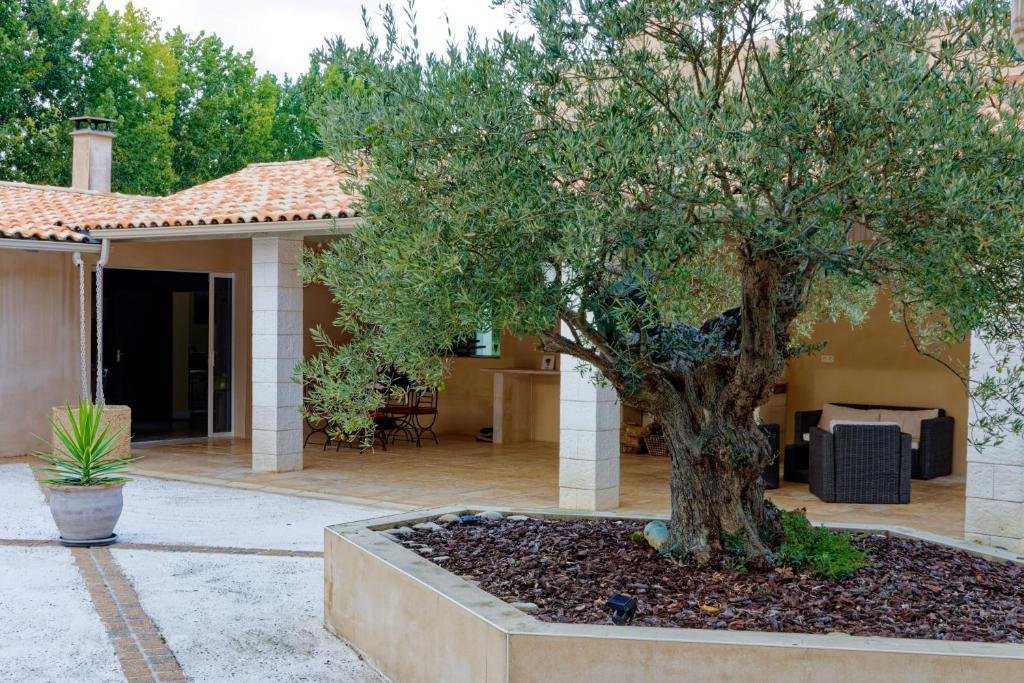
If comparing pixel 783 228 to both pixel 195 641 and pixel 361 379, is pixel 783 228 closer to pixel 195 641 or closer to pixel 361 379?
pixel 361 379

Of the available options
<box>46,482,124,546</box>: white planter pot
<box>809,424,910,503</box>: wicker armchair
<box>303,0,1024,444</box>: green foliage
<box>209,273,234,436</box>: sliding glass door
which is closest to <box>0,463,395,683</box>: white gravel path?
<box>46,482,124,546</box>: white planter pot

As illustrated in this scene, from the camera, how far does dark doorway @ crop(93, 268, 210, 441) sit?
13883 mm

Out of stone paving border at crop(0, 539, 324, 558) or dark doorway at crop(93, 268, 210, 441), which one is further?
dark doorway at crop(93, 268, 210, 441)

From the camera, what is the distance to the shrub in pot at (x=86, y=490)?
7.32 m

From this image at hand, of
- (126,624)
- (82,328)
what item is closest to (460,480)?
(82,328)

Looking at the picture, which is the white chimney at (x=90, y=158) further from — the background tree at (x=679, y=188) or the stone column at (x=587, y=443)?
the background tree at (x=679, y=188)

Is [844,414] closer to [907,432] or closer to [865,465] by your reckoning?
[907,432]

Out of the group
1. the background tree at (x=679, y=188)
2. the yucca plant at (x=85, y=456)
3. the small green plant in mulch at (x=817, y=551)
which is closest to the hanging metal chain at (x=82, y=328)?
the yucca plant at (x=85, y=456)

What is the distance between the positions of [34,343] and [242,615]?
27.7 feet

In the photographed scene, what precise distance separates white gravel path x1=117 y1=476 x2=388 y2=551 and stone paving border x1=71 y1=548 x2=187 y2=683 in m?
0.83

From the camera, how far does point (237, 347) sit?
48.8 feet

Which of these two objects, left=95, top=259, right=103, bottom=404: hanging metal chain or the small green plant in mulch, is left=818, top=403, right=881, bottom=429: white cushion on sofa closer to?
the small green plant in mulch

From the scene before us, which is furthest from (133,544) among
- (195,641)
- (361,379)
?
(361,379)

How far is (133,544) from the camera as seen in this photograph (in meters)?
7.61
